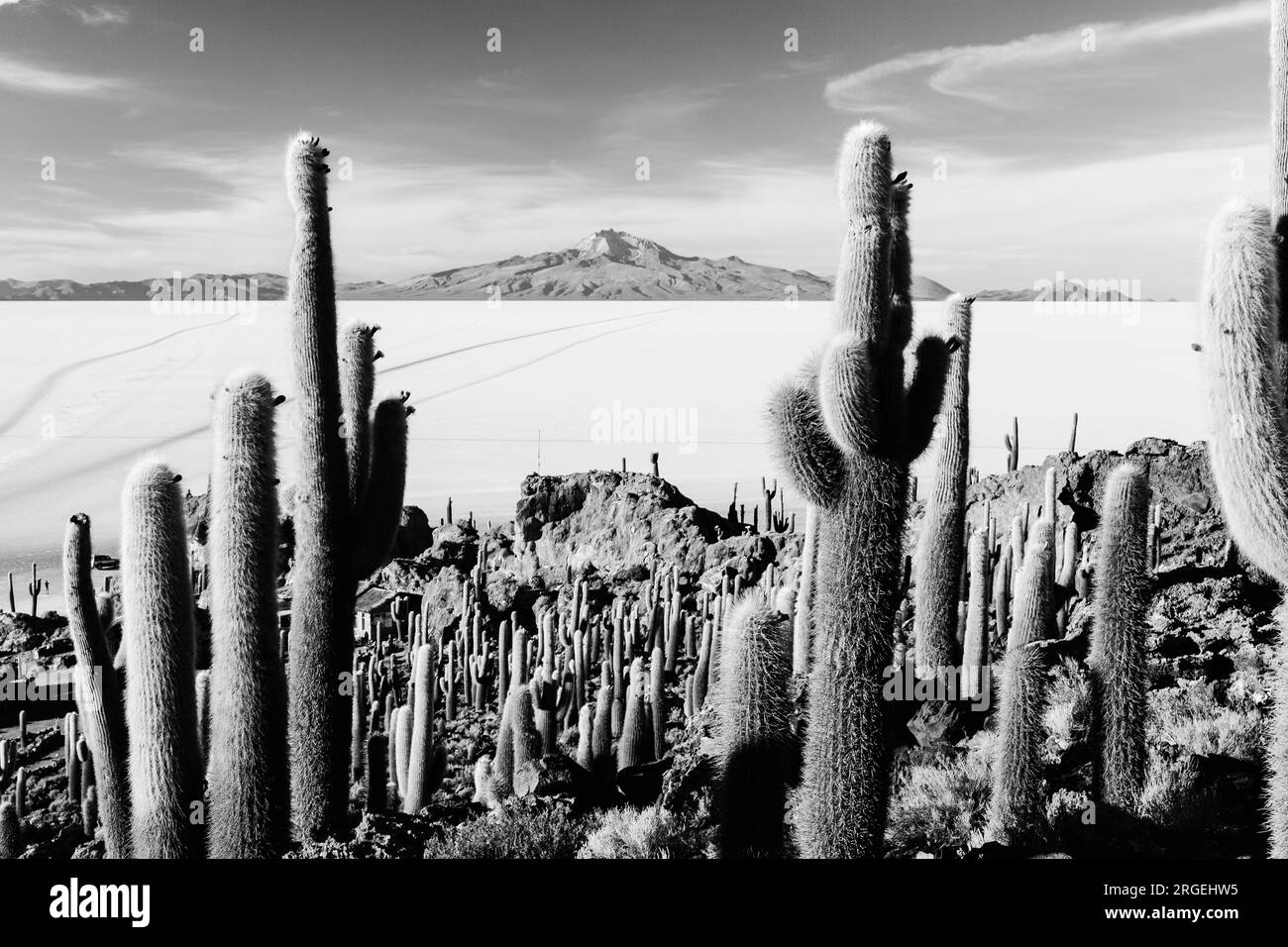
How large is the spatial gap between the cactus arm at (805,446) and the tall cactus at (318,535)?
3.43 metres

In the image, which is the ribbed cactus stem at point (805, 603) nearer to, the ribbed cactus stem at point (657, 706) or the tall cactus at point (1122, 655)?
the ribbed cactus stem at point (657, 706)

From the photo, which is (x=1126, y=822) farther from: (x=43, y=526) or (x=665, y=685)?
(x=43, y=526)

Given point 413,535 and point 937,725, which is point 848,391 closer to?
point 937,725

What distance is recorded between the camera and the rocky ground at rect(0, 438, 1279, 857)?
6777 mm

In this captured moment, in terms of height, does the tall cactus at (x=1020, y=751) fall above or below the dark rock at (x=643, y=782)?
above

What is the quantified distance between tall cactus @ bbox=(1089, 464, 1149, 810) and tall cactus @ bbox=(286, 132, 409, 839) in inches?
195

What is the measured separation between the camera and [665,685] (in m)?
13.0

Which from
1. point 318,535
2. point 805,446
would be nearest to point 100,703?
point 318,535

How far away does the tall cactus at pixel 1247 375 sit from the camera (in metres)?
4.69

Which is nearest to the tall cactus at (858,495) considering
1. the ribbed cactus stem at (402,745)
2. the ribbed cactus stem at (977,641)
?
the ribbed cactus stem at (977,641)

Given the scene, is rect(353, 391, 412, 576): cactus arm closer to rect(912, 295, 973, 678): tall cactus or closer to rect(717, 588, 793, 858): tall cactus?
rect(717, 588, 793, 858): tall cactus

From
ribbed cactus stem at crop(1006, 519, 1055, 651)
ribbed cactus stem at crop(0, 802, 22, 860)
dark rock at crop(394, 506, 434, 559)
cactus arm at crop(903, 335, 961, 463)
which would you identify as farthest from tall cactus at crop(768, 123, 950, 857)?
dark rock at crop(394, 506, 434, 559)
